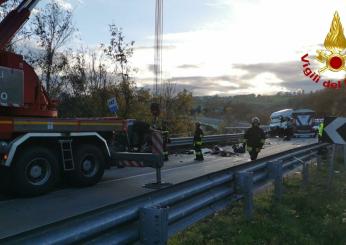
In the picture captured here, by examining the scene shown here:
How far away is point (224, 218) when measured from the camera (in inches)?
290

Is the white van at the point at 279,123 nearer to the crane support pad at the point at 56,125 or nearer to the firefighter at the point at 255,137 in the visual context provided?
the firefighter at the point at 255,137

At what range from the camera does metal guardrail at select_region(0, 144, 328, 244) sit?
11.4 ft

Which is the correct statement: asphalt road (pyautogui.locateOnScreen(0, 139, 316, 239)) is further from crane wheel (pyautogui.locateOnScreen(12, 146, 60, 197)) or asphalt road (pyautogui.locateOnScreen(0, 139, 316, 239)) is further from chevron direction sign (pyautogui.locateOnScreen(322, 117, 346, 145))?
chevron direction sign (pyautogui.locateOnScreen(322, 117, 346, 145))

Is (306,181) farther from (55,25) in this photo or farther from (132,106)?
(132,106)

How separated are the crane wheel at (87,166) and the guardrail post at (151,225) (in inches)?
274

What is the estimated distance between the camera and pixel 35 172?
10203 millimetres

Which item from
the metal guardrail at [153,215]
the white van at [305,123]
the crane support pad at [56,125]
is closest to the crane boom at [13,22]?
the crane support pad at [56,125]

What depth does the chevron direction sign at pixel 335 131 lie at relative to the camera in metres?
11.6

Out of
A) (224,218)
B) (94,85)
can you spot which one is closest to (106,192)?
(224,218)

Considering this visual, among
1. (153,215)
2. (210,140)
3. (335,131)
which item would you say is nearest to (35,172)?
(153,215)

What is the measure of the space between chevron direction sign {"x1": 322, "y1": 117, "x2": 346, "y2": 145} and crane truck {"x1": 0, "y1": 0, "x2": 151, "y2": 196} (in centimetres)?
501

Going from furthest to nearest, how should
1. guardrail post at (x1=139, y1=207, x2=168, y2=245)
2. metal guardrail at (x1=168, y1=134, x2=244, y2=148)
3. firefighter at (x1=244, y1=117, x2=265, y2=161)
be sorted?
metal guardrail at (x1=168, y1=134, x2=244, y2=148)
firefighter at (x1=244, y1=117, x2=265, y2=161)
guardrail post at (x1=139, y1=207, x2=168, y2=245)

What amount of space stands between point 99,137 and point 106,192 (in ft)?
5.25

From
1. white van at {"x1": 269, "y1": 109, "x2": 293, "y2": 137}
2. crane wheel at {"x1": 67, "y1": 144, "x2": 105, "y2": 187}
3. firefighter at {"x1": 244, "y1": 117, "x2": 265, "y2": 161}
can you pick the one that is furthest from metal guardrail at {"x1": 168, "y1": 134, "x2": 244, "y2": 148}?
white van at {"x1": 269, "y1": 109, "x2": 293, "y2": 137}
